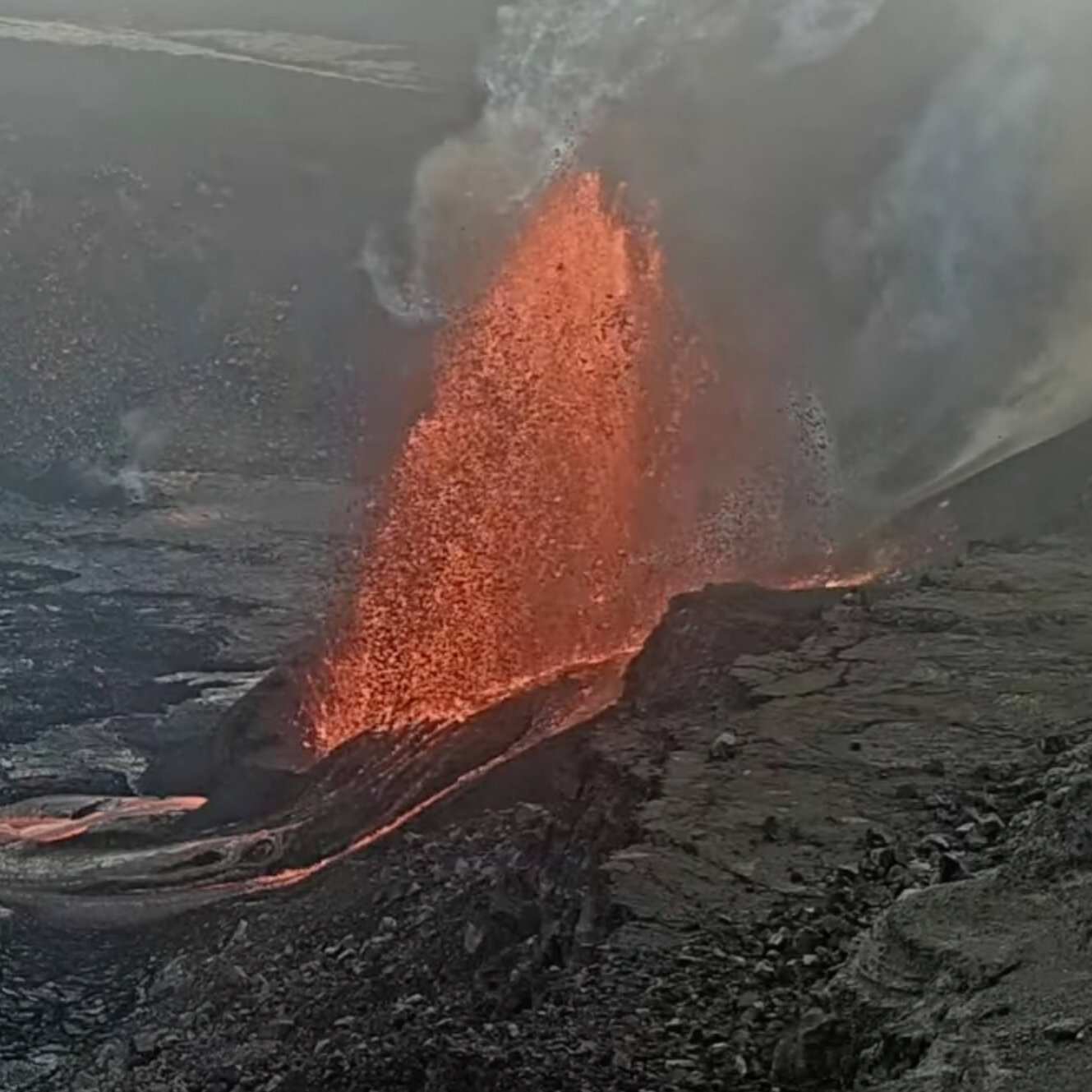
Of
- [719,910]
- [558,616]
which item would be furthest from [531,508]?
[719,910]

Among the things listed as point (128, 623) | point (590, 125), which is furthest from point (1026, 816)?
point (590, 125)

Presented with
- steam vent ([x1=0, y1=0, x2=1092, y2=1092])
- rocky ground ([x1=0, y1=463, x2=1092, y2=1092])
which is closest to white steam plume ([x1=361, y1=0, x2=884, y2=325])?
steam vent ([x1=0, y1=0, x2=1092, y2=1092])

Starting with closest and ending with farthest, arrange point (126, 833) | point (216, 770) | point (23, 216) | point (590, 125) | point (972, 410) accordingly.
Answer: point (126, 833), point (216, 770), point (972, 410), point (590, 125), point (23, 216)

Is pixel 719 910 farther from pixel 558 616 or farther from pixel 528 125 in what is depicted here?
pixel 528 125

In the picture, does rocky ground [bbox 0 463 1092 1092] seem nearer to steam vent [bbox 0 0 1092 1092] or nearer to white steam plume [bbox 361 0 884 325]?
steam vent [bbox 0 0 1092 1092]

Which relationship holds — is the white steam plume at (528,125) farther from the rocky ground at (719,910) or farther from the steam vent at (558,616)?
the rocky ground at (719,910)

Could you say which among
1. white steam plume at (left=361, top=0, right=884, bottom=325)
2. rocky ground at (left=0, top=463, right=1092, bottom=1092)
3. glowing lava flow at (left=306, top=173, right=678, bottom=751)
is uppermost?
white steam plume at (left=361, top=0, right=884, bottom=325)

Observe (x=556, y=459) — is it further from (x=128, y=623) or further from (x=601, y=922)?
(x=601, y=922)
